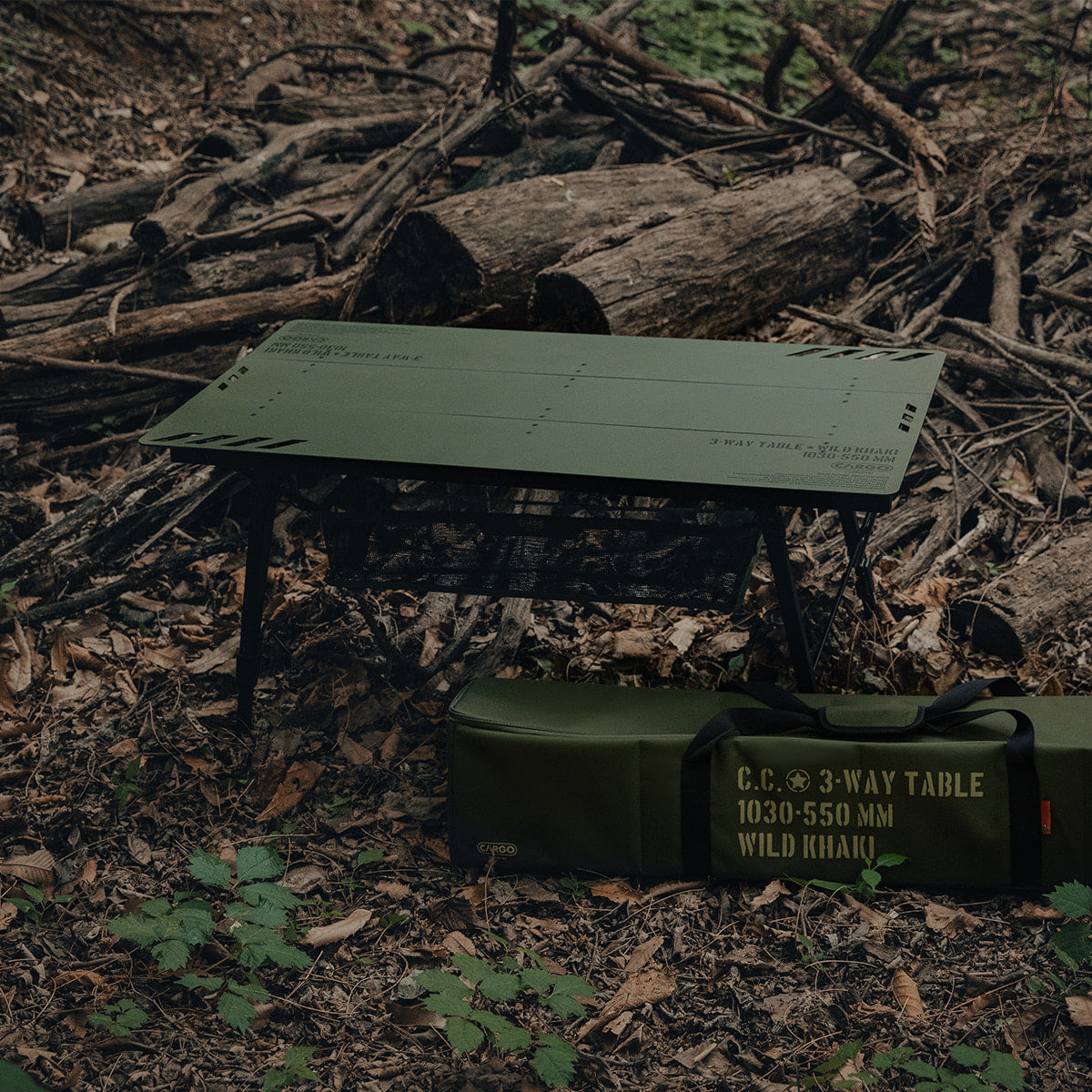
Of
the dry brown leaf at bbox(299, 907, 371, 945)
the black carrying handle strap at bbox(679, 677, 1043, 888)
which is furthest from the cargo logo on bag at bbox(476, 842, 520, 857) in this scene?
the black carrying handle strap at bbox(679, 677, 1043, 888)

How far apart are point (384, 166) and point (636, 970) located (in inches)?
175

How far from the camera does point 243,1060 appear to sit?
2.14 m

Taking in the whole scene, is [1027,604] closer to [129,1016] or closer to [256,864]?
[256,864]

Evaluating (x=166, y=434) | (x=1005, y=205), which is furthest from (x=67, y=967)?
(x=1005, y=205)

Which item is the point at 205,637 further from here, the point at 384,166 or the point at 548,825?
the point at 384,166

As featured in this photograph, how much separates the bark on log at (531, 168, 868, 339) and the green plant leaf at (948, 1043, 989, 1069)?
8.93 ft

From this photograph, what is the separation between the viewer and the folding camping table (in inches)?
96.6

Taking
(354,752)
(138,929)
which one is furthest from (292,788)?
(138,929)

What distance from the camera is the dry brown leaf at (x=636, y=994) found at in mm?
2227

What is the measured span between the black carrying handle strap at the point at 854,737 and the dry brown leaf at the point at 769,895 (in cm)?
14

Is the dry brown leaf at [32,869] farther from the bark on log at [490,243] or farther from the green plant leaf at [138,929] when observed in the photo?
the bark on log at [490,243]

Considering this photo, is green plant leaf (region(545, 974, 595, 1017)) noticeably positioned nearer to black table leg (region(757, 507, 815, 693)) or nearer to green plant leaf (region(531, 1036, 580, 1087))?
green plant leaf (region(531, 1036, 580, 1087))

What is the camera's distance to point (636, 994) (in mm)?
2295

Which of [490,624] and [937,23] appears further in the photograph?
[937,23]
